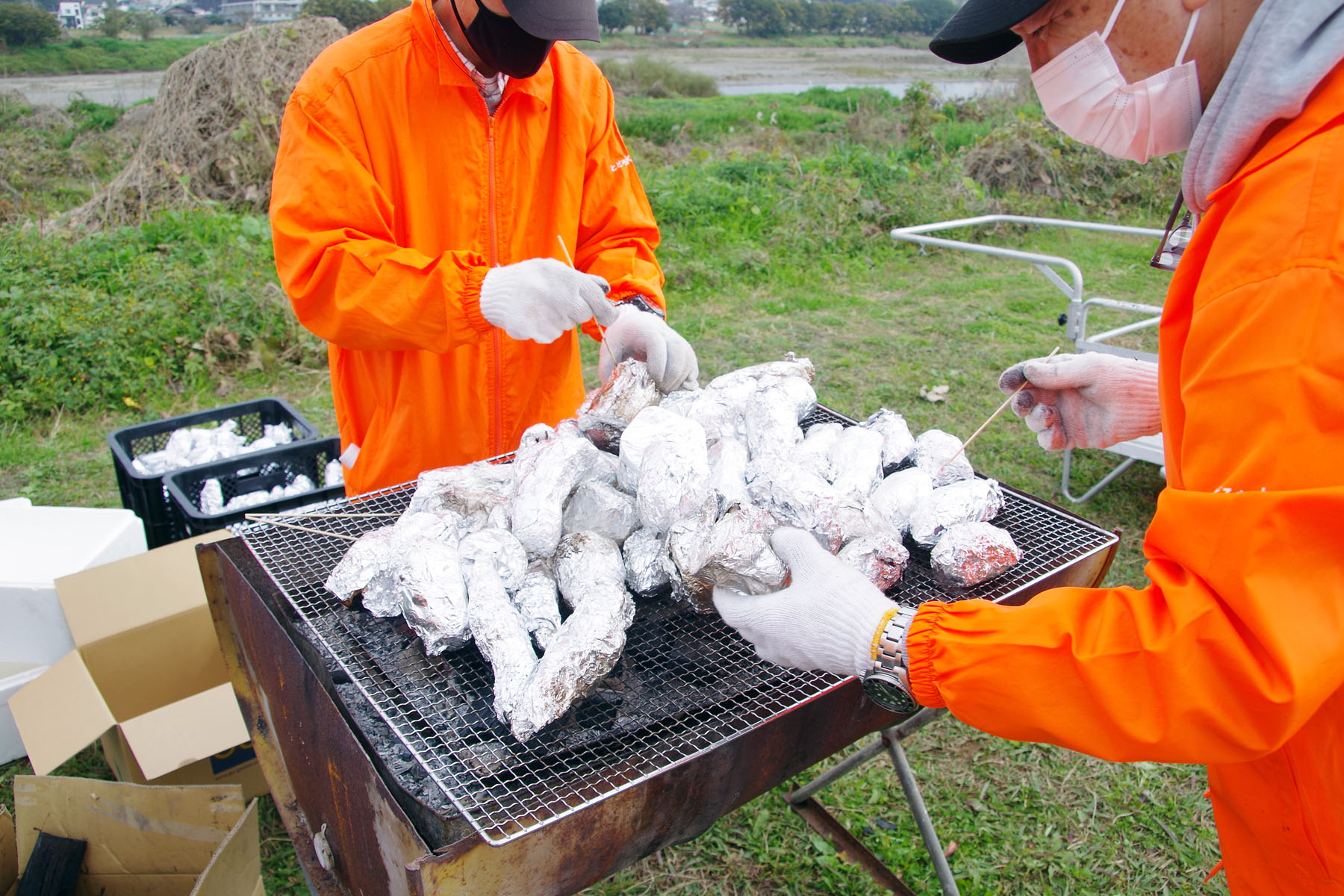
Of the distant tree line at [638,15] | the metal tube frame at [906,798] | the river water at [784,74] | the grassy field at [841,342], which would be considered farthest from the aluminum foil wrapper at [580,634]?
the distant tree line at [638,15]

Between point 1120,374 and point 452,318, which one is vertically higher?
point 452,318

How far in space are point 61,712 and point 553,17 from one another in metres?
2.30

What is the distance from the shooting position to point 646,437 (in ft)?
6.01

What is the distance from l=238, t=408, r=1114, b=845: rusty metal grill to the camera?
1.30 meters

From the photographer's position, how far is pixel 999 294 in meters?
7.38

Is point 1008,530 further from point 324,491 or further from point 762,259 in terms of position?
point 762,259

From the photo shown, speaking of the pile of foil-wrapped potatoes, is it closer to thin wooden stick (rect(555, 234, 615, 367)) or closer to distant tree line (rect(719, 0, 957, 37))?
thin wooden stick (rect(555, 234, 615, 367))

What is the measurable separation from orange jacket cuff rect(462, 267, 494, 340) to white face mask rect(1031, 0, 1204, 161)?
1239mm

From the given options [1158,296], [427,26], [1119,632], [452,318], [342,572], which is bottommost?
[1158,296]

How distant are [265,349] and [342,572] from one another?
4556mm

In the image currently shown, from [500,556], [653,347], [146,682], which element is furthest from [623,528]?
[146,682]

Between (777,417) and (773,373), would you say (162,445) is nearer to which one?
(773,373)

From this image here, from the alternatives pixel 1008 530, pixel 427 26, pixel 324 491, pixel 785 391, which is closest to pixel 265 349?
pixel 324 491

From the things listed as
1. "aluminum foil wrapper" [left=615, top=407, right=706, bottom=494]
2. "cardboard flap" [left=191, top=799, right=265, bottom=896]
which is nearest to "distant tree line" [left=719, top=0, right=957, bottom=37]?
"aluminum foil wrapper" [left=615, top=407, right=706, bottom=494]
